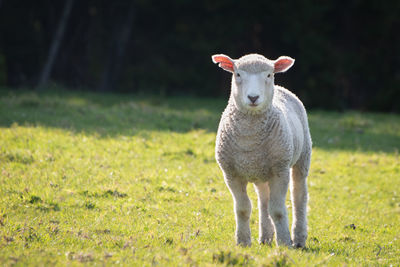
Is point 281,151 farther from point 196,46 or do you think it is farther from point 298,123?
point 196,46

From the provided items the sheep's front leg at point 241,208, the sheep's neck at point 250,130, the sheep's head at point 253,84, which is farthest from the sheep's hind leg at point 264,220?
the sheep's head at point 253,84

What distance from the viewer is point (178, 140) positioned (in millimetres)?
11844

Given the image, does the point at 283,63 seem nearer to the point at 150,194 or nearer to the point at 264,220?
the point at 264,220

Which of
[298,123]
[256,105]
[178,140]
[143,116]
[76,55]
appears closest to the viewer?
[256,105]

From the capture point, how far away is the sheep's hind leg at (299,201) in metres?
7.07

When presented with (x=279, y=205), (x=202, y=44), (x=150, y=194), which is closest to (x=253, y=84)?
(x=279, y=205)

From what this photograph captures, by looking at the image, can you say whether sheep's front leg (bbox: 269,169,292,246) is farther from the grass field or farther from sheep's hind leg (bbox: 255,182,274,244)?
sheep's hind leg (bbox: 255,182,274,244)

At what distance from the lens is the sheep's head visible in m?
5.97

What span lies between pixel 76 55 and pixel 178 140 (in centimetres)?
1435

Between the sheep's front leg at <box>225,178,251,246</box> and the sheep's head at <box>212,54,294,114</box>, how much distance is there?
0.87 metres

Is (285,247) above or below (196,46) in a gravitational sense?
below

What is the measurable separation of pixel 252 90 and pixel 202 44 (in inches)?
711

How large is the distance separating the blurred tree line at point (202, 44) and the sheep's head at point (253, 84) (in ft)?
56.6

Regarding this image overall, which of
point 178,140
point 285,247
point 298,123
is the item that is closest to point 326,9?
point 178,140
